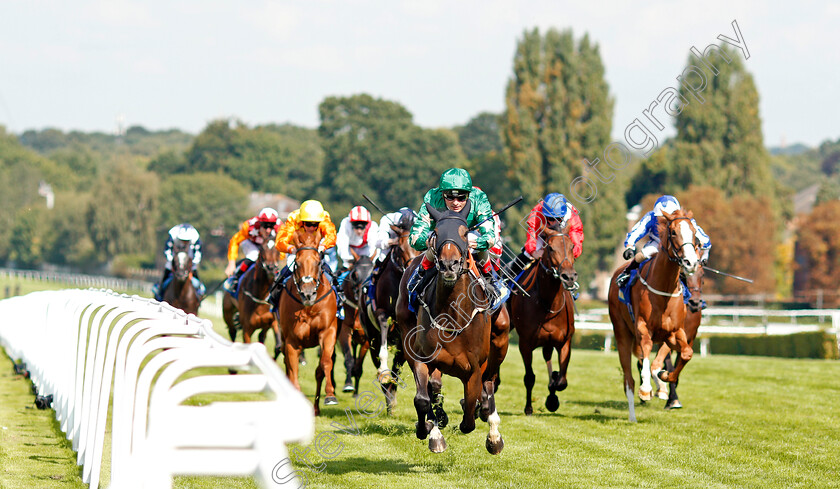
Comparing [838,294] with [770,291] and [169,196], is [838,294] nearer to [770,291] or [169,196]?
[770,291]

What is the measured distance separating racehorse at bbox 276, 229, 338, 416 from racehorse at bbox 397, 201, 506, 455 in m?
2.36

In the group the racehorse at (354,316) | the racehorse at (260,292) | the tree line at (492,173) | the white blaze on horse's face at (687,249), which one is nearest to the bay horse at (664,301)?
the white blaze on horse's face at (687,249)

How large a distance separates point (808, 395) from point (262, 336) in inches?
281

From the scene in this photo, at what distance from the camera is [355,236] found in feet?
39.7

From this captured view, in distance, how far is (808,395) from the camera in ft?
41.3

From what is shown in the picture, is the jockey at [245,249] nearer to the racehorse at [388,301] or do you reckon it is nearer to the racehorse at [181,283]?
the racehorse at [181,283]

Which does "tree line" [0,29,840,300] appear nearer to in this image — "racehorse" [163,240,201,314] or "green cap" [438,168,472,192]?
"racehorse" [163,240,201,314]

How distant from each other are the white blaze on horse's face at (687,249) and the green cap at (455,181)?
3.07 metres

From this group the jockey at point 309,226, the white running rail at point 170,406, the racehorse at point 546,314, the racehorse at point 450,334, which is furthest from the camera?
the racehorse at point 546,314

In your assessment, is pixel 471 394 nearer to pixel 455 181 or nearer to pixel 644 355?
pixel 455 181

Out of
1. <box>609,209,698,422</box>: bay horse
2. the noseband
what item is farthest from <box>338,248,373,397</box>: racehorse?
<box>609,209,698,422</box>: bay horse

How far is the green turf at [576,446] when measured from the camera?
278 inches

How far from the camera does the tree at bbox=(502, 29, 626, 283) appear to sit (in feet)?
156

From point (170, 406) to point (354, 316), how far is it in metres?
8.52
